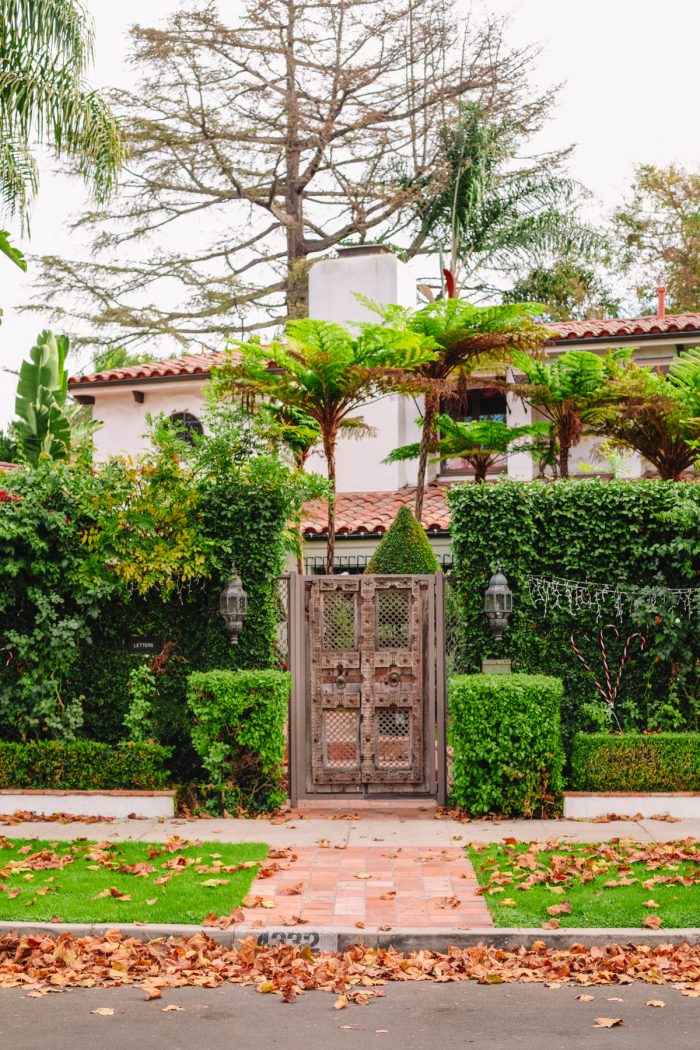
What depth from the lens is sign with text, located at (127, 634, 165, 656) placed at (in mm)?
11977

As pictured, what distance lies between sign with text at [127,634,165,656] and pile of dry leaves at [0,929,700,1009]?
4892mm

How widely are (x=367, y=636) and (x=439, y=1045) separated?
6080 mm

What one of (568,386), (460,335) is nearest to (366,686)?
(460,335)

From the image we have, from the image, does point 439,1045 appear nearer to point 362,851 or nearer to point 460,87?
point 362,851

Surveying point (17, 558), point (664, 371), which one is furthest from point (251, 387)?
point (664, 371)

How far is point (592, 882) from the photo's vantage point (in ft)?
27.2

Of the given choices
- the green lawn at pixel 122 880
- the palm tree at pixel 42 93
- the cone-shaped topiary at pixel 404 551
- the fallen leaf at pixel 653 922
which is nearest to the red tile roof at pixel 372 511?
the cone-shaped topiary at pixel 404 551

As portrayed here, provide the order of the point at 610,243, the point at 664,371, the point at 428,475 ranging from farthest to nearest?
the point at 610,243 < the point at 428,475 < the point at 664,371

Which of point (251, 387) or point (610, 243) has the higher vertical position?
point (610, 243)

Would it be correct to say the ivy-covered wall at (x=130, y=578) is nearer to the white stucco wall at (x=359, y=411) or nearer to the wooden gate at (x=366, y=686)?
the wooden gate at (x=366, y=686)

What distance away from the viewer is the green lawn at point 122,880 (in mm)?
7574

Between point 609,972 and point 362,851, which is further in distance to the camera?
point 362,851

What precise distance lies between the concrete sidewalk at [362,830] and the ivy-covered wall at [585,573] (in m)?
1.49

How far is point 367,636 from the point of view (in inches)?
452
